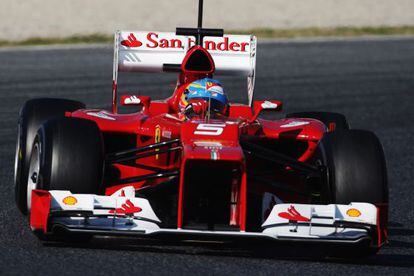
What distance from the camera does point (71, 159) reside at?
7641 millimetres

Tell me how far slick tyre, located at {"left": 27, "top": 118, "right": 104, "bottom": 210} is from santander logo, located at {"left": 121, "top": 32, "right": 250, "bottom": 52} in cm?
238

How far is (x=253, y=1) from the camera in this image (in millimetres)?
26391

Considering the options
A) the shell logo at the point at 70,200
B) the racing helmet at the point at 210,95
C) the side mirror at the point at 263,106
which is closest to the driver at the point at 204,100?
the racing helmet at the point at 210,95

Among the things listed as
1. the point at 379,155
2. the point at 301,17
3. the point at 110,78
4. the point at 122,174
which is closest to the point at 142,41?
the point at 122,174

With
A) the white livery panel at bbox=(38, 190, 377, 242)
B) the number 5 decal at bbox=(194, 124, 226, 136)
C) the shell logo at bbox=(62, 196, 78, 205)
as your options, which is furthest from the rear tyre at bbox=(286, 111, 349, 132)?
the shell logo at bbox=(62, 196, 78, 205)

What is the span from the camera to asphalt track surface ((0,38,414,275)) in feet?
24.2

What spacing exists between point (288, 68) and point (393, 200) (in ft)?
29.9

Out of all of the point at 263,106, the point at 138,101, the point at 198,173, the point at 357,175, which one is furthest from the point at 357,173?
the point at 138,101

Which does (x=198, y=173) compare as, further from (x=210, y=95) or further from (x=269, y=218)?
(x=210, y=95)

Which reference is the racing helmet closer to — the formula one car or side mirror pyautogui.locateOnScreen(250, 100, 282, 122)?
the formula one car

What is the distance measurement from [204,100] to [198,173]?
1.28 metres

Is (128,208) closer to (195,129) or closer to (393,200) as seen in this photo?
(195,129)

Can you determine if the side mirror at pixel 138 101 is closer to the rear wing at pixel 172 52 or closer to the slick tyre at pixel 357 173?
the rear wing at pixel 172 52

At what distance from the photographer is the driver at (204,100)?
8938mm
